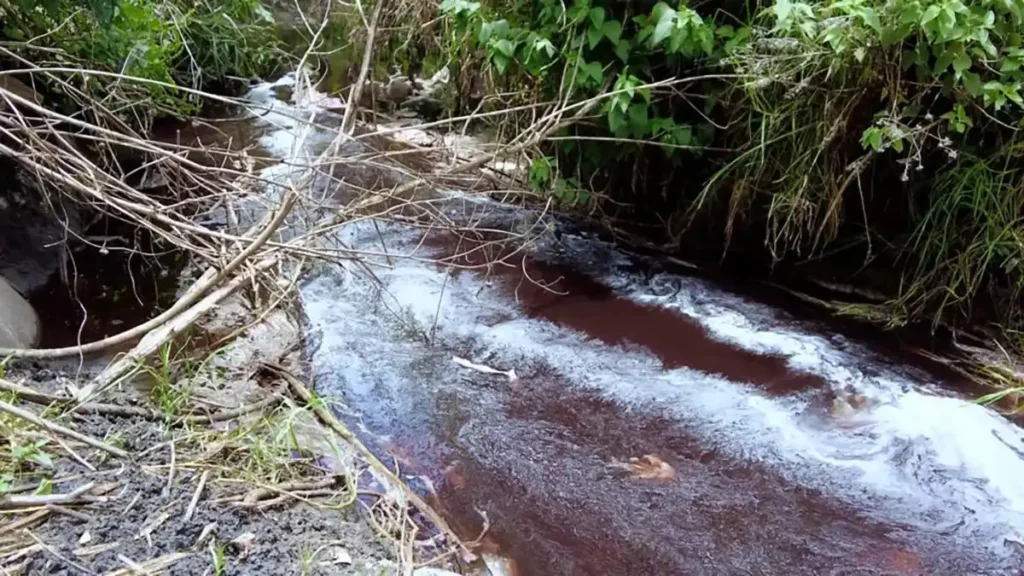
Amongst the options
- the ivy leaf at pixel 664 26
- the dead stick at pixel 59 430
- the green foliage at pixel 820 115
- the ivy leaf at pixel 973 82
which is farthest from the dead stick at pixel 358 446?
the ivy leaf at pixel 973 82

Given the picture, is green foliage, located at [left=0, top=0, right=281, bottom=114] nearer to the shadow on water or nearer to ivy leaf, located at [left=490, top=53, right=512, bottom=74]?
the shadow on water

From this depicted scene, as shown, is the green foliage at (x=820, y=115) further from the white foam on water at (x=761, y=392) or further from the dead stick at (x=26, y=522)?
the dead stick at (x=26, y=522)

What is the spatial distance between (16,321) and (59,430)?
52.0 inches

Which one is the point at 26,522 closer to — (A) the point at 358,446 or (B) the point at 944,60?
(A) the point at 358,446

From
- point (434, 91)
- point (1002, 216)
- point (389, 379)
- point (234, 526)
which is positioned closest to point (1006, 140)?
point (1002, 216)

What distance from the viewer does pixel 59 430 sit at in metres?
2.07

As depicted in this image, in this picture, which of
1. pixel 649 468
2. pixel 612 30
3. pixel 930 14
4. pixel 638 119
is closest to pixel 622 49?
pixel 612 30

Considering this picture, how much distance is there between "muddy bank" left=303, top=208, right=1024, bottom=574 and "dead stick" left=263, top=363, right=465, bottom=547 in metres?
0.09

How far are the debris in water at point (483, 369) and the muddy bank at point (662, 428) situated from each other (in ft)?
0.10

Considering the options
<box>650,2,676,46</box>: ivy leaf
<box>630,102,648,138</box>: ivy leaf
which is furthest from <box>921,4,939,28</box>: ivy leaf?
<box>630,102,648,138</box>: ivy leaf

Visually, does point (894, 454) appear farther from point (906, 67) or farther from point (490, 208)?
point (490, 208)

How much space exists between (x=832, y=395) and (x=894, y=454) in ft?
1.20

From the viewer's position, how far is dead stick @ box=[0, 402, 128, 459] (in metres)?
1.98

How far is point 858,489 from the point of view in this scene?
2520 mm
